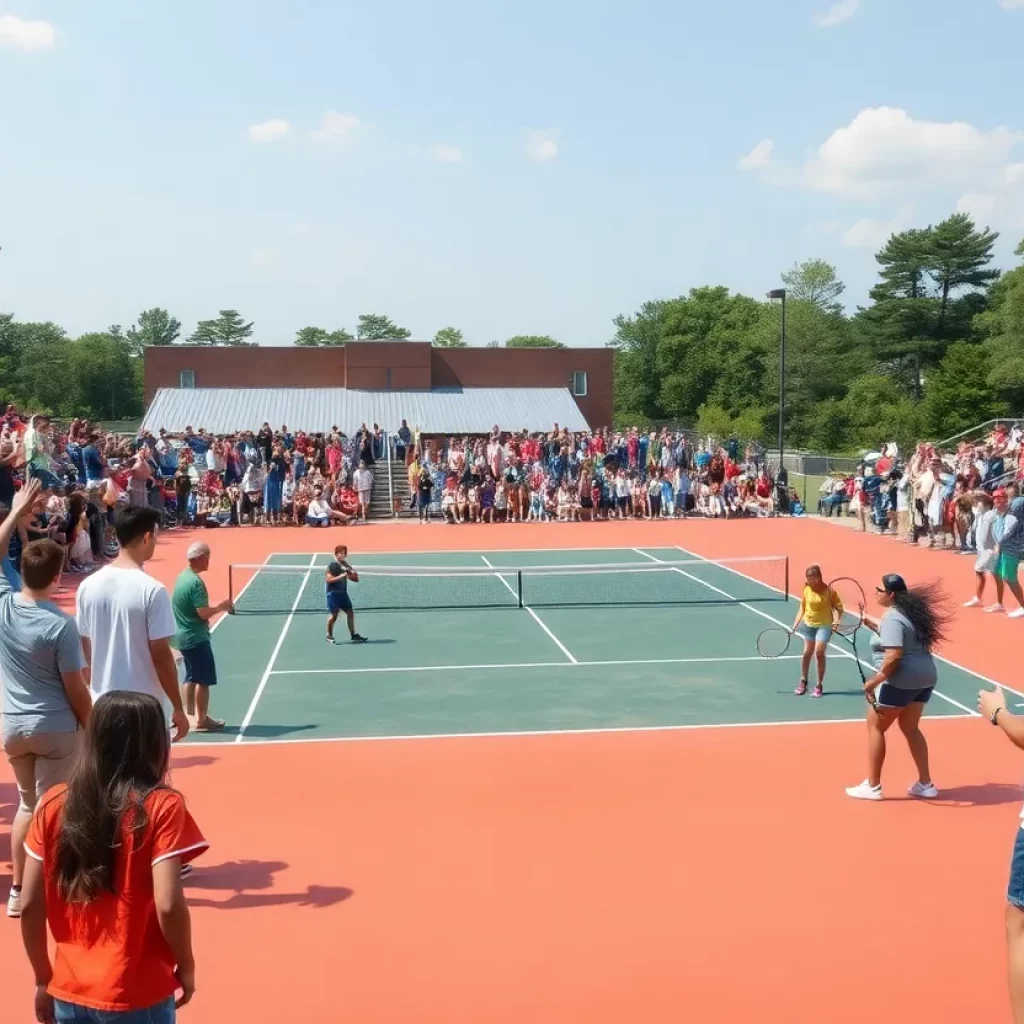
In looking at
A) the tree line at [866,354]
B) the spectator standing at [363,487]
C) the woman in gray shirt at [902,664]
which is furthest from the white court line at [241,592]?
the tree line at [866,354]

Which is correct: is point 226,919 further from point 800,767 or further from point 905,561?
point 905,561

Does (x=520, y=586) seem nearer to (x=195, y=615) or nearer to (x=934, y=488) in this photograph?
(x=195, y=615)

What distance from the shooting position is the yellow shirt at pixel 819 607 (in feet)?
42.4

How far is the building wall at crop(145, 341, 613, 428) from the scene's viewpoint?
5112 centimetres

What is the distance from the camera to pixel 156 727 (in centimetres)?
354

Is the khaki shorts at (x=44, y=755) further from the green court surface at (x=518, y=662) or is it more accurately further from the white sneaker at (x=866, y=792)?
the white sneaker at (x=866, y=792)

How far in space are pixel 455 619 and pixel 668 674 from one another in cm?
486

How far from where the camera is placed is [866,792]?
30.5ft

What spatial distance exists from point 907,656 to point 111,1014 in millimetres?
6791

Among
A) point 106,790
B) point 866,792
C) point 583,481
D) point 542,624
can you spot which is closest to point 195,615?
point 866,792

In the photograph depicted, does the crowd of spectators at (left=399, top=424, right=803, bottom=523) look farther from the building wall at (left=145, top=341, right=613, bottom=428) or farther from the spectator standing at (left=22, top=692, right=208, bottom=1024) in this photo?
the spectator standing at (left=22, top=692, right=208, bottom=1024)

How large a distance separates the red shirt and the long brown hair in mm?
31

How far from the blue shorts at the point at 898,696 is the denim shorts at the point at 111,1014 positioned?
658 cm

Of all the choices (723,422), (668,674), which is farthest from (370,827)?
(723,422)
